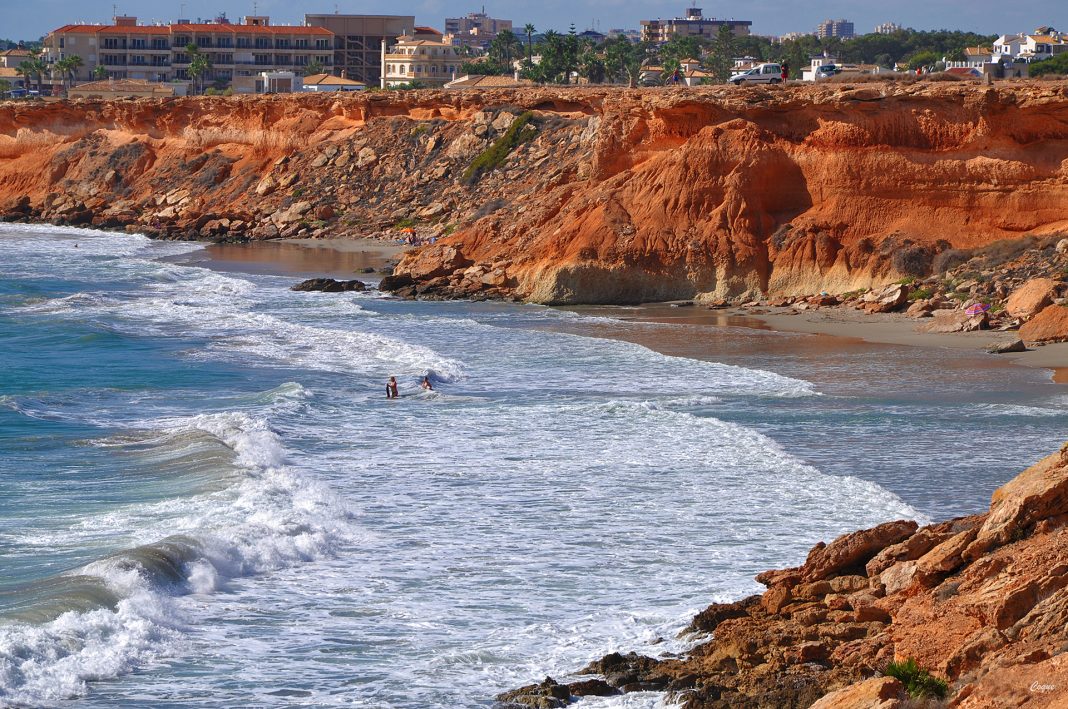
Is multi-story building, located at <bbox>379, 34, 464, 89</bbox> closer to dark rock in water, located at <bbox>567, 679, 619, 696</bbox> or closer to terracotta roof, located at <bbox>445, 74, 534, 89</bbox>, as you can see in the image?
terracotta roof, located at <bbox>445, 74, 534, 89</bbox>

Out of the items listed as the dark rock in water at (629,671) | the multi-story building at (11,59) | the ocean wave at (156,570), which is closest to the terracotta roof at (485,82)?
the multi-story building at (11,59)

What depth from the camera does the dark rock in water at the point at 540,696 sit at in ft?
39.0

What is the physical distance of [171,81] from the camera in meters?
128

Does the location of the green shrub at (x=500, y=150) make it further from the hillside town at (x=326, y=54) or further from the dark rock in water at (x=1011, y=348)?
the hillside town at (x=326, y=54)

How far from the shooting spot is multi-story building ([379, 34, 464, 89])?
123750mm

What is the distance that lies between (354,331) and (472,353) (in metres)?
4.83

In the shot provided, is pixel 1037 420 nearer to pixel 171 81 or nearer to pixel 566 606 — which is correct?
pixel 566 606

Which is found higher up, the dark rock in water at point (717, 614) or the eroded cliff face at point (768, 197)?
the eroded cliff face at point (768, 197)

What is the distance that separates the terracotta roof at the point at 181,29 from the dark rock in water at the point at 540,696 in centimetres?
12365

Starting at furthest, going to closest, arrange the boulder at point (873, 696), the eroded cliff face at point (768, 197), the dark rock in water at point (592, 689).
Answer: the eroded cliff face at point (768, 197), the dark rock in water at point (592, 689), the boulder at point (873, 696)

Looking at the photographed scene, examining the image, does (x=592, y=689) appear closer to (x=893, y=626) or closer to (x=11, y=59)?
(x=893, y=626)

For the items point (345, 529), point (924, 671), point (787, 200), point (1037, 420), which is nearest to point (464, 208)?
point (787, 200)

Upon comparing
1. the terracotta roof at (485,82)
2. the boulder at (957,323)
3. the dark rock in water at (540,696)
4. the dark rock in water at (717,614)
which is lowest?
the dark rock in water at (540,696)

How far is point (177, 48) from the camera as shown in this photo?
425ft
